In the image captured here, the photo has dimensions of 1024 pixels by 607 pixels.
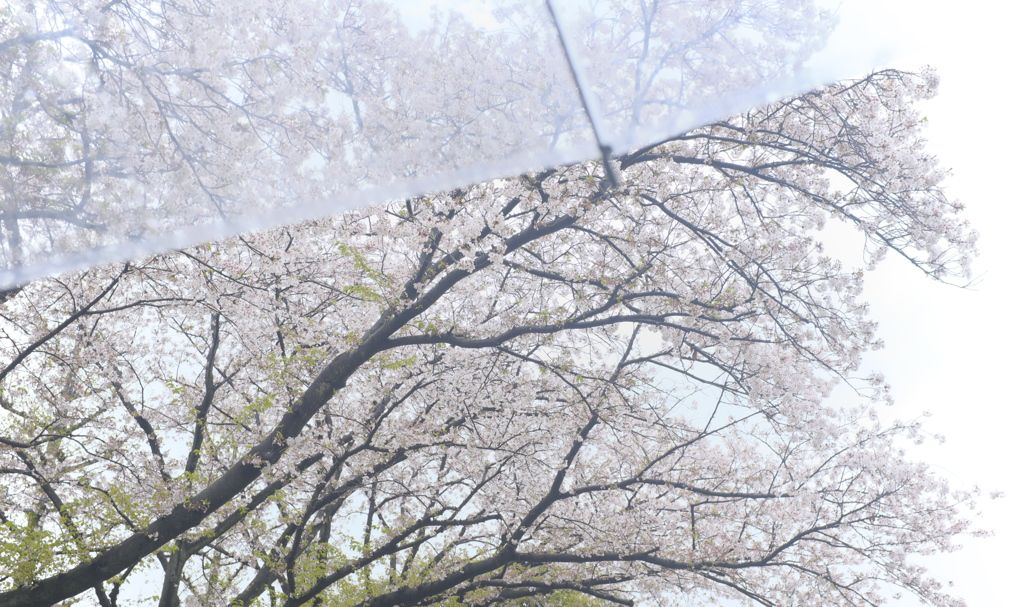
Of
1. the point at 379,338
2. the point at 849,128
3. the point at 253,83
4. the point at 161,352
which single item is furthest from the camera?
the point at 161,352

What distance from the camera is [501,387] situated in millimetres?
8609

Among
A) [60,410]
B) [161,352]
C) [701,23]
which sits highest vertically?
[161,352]

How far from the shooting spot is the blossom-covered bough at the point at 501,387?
20.5 ft

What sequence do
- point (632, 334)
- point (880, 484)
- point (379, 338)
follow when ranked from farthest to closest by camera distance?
point (880, 484), point (632, 334), point (379, 338)

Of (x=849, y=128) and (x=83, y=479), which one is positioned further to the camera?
(x=83, y=479)

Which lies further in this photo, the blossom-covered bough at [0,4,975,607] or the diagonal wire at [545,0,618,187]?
the blossom-covered bough at [0,4,975,607]

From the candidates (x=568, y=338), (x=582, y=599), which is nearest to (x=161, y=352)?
(x=568, y=338)

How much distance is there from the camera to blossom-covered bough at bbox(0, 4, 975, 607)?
6.26m

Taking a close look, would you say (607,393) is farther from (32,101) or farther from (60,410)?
(60,410)

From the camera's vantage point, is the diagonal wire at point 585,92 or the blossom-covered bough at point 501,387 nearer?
the diagonal wire at point 585,92

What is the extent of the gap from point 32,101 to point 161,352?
24.4 feet

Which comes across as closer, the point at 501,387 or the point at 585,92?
the point at 585,92

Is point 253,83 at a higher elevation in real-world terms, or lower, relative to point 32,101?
higher

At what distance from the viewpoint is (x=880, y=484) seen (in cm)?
957
